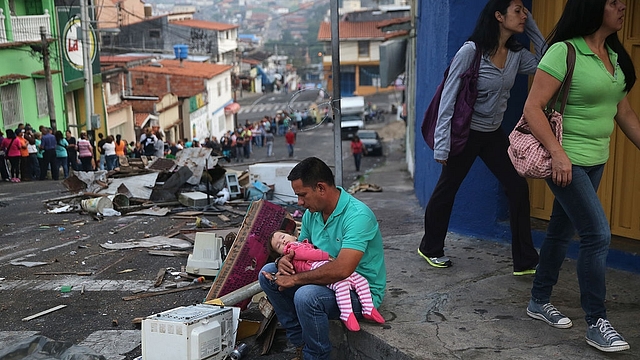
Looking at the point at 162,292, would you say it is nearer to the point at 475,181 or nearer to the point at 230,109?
the point at 475,181

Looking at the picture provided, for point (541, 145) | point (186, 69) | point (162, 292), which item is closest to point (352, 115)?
point (186, 69)

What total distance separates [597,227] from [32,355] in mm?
3324

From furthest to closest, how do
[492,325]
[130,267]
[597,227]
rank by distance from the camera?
[130,267] → [492,325] → [597,227]

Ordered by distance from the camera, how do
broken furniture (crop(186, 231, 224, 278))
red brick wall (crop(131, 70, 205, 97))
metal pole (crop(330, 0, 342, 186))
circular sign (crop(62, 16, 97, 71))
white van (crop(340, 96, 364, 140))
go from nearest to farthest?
metal pole (crop(330, 0, 342, 186))
broken furniture (crop(186, 231, 224, 278))
circular sign (crop(62, 16, 97, 71))
red brick wall (crop(131, 70, 205, 97))
white van (crop(340, 96, 364, 140))

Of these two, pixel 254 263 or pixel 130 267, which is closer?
pixel 254 263

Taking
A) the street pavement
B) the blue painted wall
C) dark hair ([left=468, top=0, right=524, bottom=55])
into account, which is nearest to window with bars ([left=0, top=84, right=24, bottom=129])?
the street pavement

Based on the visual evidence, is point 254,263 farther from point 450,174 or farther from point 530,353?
point 530,353

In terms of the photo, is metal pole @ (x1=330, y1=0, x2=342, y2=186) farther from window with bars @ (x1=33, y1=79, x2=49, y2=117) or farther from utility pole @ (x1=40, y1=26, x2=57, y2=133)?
window with bars @ (x1=33, y1=79, x2=49, y2=117)

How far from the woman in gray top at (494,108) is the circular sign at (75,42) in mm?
27593

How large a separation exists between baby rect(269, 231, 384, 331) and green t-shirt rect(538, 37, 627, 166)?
4.58 feet

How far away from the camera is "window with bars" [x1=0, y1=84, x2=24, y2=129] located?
24.9 m

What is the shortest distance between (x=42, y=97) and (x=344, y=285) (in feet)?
86.4

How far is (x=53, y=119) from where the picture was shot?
86.2 ft

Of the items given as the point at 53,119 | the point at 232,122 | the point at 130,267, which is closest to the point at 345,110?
the point at 232,122
